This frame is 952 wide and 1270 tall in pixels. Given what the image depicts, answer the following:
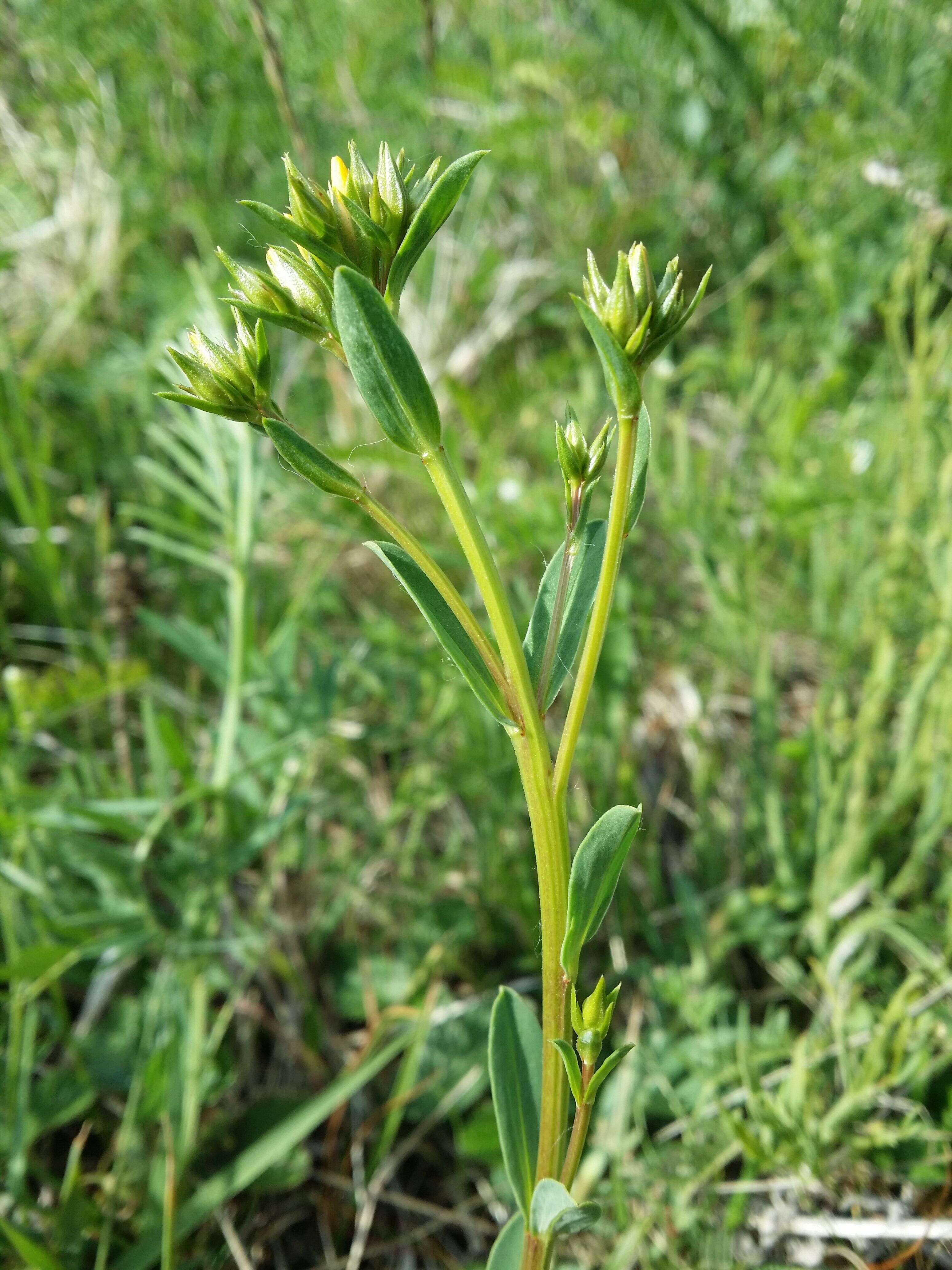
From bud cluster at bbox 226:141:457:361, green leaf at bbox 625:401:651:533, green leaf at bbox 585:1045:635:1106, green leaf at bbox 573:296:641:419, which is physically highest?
bud cluster at bbox 226:141:457:361

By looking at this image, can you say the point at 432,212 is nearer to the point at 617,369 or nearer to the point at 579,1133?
the point at 617,369

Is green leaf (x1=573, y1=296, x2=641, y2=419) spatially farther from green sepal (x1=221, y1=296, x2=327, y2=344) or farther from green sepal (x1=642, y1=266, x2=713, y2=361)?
green sepal (x1=221, y1=296, x2=327, y2=344)

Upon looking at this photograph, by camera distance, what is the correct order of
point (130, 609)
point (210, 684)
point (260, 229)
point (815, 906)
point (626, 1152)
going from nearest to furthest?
point (626, 1152), point (815, 906), point (130, 609), point (210, 684), point (260, 229)

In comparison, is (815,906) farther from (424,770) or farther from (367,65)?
(367,65)

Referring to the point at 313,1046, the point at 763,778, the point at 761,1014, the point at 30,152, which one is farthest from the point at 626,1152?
the point at 30,152

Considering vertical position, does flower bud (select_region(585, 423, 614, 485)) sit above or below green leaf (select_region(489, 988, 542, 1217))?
above

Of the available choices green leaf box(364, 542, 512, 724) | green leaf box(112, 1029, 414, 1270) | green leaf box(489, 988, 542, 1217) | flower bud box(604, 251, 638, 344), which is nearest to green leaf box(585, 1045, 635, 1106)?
green leaf box(489, 988, 542, 1217)
